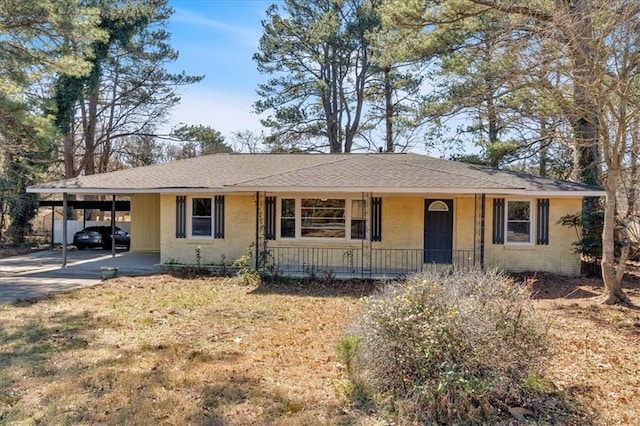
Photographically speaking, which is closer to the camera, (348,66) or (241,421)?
(241,421)

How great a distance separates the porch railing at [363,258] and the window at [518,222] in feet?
4.75

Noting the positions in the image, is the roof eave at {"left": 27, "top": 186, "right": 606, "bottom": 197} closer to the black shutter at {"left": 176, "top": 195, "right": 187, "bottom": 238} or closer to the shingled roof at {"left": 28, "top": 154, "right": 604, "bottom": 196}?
the shingled roof at {"left": 28, "top": 154, "right": 604, "bottom": 196}

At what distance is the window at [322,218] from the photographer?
12742 mm

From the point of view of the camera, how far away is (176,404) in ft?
14.5

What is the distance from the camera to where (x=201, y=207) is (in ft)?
44.6

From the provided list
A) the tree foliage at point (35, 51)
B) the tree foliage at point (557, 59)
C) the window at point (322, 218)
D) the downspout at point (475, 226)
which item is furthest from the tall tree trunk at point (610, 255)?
the tree foliage at point (35, 51)

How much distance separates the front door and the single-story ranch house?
0.03 metres

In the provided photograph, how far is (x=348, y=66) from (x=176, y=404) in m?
23.1

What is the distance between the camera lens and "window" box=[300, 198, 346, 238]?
12.8 m

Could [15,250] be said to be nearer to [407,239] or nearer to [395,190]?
[407,239]

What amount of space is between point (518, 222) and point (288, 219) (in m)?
6.94

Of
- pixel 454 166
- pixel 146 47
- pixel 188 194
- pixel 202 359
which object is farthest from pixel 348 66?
pixel 202 359

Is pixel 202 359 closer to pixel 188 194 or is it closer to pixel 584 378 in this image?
pixel 584 378

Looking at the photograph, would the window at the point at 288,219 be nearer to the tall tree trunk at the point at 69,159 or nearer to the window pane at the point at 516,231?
the window pane at the point at 516,231
